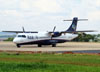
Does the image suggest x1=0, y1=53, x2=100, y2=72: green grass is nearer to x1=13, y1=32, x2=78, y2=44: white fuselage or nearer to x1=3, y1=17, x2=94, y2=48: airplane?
x1=13, y1=32, x2=78, y2=44: white fuselage

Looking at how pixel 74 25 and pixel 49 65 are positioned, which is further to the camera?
pixel 74 25

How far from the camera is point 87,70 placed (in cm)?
2216

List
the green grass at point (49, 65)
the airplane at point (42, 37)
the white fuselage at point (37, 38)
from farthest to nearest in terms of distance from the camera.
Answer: the airplane at point (42, 37) < the white fuselage at point (37, 38) < the green grass at point (49, 65)

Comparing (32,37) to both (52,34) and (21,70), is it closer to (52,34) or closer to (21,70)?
(52,34)

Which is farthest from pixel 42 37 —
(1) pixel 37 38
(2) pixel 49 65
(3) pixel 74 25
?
(2) pixel 49 65

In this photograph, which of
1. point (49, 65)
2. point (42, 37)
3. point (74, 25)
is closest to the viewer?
point (49, 65)

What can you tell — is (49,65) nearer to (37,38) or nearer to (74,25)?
(37,38)

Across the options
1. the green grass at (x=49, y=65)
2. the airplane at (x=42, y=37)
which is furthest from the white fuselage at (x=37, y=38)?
the green grass at (x=49, y=65)

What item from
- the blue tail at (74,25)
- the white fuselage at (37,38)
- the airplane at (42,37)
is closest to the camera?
the white fuselage at (37,38)

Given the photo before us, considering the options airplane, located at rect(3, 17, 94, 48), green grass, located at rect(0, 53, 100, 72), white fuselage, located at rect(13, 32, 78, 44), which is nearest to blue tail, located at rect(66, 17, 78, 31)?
airplane, located at rect(3, 17, 94, 48)

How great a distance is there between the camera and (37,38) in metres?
66.9

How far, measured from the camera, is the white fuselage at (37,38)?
208 ft

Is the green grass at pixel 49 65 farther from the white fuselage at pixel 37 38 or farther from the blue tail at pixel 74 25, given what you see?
the blue tail at pixel 74 25

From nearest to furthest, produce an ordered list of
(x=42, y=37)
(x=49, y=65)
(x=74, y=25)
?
(x=49, y=65)
(x=42, y=37)
(x=74, y=25)
